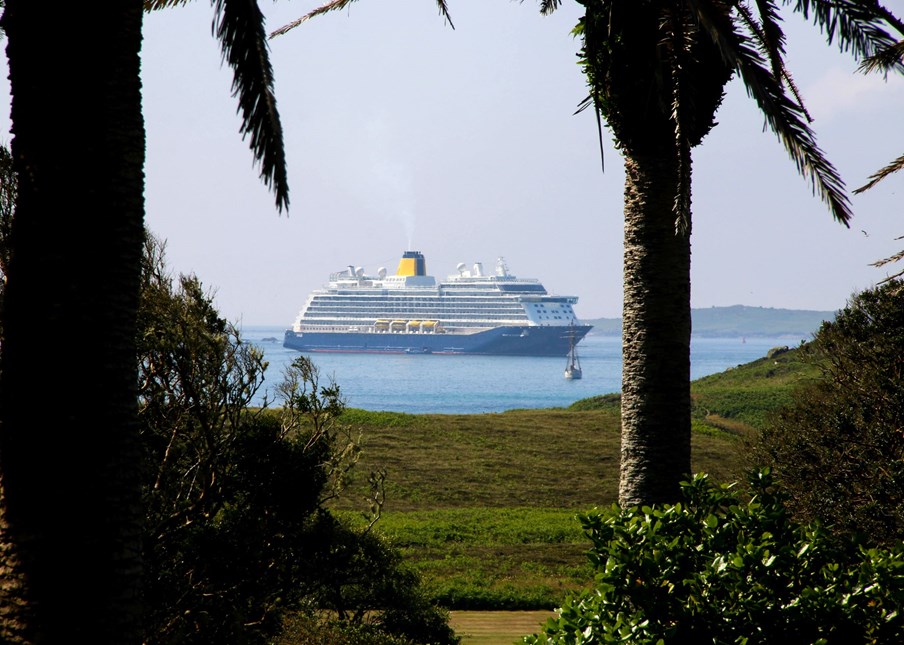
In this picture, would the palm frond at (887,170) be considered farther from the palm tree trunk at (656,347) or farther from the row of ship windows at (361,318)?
the row of ship windows at (361,318)

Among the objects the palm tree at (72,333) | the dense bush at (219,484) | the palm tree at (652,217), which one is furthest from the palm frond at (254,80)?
the dense bush at (219,484)

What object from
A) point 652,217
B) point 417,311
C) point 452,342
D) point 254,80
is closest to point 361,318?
point 417,311

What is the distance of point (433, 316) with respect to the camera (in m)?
74.5

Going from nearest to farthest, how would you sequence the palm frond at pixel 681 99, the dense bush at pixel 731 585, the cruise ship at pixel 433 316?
1. the dense bush at pixel 731 585
2. the palm frond at pixel 681 99
3. the cruise ship at pixel 433 316

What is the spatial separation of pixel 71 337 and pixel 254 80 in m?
1.16

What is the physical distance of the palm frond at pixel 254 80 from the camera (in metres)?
3.32

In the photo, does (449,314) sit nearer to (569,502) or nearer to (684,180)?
(569,502)

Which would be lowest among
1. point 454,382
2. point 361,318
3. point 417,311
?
point 454,382

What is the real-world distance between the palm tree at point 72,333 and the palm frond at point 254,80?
1.53 feet

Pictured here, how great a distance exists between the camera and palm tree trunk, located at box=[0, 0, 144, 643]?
267 centimetres

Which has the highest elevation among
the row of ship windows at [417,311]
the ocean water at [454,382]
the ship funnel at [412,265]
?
the ship funnel at [412,265]

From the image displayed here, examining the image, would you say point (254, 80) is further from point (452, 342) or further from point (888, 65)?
point (452, 342)

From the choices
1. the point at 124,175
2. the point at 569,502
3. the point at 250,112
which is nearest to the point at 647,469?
the point at 250,112

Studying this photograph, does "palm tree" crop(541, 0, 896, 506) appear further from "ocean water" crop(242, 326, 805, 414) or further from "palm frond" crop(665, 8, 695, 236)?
"ocean water" crop(242, 326, 805, 414)
